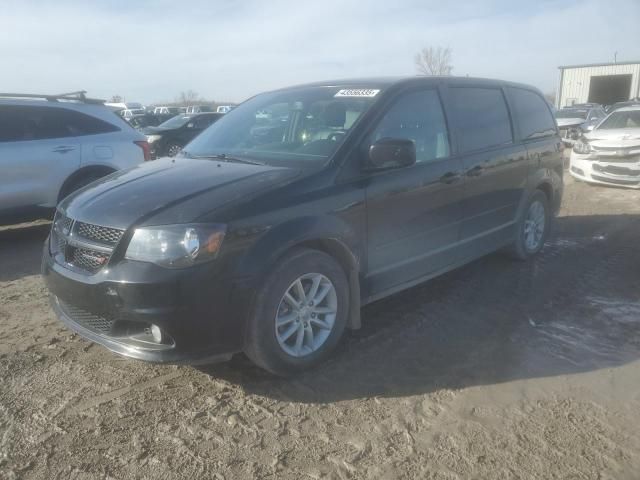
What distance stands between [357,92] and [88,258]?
216 cm

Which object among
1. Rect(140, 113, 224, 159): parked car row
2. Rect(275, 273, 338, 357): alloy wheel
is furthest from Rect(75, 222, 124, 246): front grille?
Rect(140, 113, 224, 159): parked car row

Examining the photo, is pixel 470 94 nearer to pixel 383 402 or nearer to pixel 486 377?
pixel 486 377

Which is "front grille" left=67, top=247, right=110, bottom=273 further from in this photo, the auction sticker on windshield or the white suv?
the white suv

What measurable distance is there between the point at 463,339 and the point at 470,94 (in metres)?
2.15

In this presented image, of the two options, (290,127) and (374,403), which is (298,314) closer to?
(374,403)

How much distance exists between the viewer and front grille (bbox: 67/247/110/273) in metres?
2.81

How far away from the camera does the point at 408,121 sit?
379 centimetres

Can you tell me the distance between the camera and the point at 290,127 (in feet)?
12.6

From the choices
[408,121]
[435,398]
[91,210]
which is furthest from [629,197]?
[91,210]

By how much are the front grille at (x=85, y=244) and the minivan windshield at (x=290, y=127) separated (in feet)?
3.71

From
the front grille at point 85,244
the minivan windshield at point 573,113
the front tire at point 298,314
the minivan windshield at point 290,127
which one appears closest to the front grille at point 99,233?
the front grille at point 85,244

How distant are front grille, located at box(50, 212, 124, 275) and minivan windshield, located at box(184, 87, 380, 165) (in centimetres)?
113

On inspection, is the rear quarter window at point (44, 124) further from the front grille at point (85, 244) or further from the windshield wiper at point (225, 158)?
the front grille at point (85, 244)

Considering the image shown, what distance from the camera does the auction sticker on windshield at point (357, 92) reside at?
3672mm
